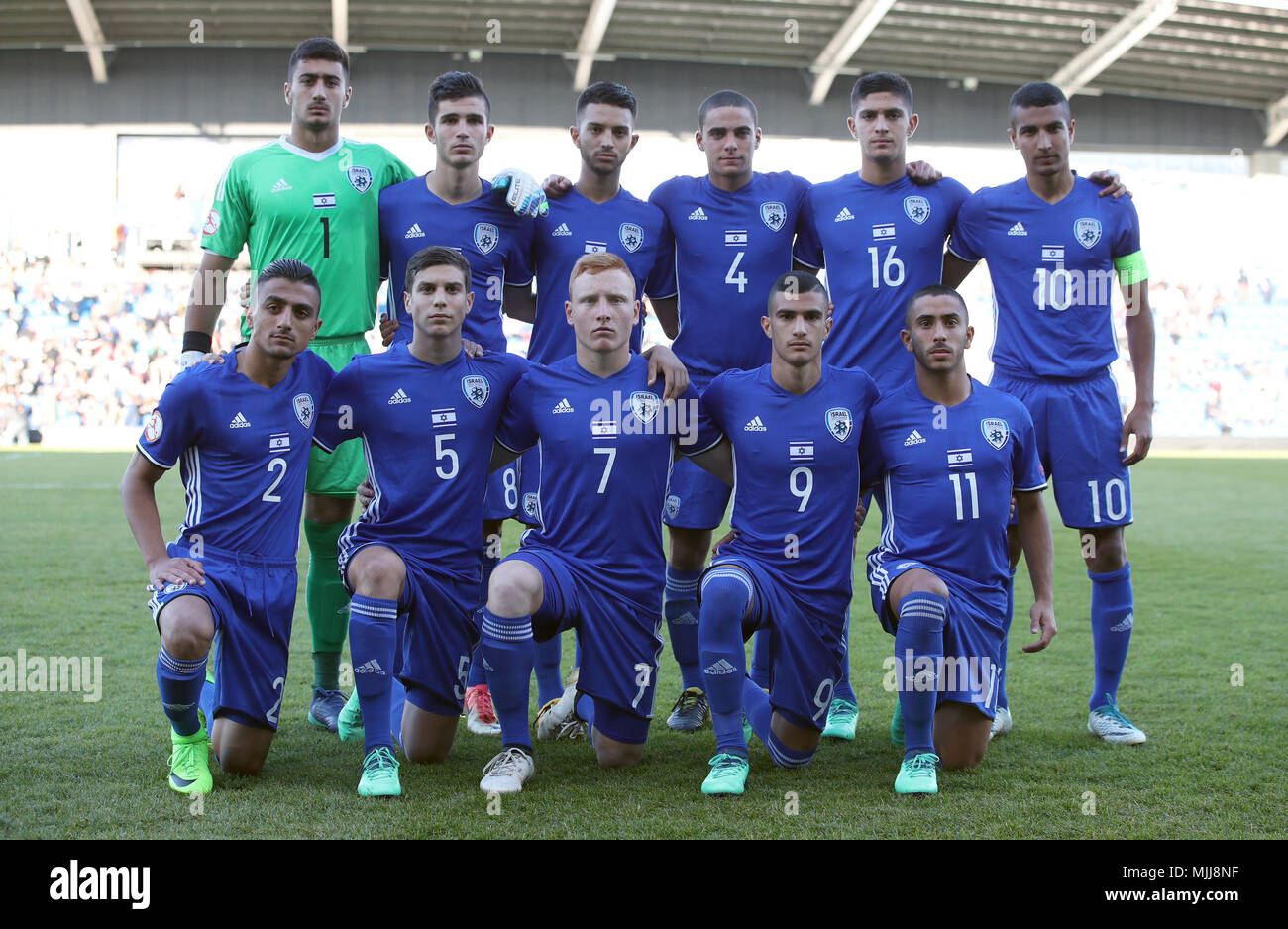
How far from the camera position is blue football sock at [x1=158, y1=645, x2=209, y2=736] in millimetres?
3225

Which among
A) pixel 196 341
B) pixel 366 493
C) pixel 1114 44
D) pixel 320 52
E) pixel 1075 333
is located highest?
pixel 1114 44

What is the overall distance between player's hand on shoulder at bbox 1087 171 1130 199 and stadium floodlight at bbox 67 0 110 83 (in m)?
18.8

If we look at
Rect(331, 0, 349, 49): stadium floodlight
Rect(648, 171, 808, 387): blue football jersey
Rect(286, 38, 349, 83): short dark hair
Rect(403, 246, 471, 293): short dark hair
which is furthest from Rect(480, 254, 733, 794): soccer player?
Rect(331, 0, 349, 49): stadium floodlight

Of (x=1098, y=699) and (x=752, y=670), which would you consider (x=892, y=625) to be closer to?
(x=752, y=670)

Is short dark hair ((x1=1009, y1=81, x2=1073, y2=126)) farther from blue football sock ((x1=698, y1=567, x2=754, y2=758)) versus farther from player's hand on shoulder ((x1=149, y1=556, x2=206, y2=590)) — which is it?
player's hand on shoulder ((x1=149, y1=556, x2=206, y2=590))

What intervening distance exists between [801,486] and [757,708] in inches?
28.0

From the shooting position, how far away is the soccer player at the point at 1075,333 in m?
3.97

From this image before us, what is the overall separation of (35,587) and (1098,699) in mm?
5766

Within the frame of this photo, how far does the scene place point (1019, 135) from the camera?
13.4 ft

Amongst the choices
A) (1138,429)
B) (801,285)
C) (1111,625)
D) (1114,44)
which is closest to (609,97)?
A: (801,285)

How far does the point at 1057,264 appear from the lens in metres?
4.04

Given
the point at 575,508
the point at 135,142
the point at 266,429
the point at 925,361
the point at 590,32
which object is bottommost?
the point at 575,508

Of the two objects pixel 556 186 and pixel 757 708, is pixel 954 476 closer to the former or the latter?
pixel 757 708
